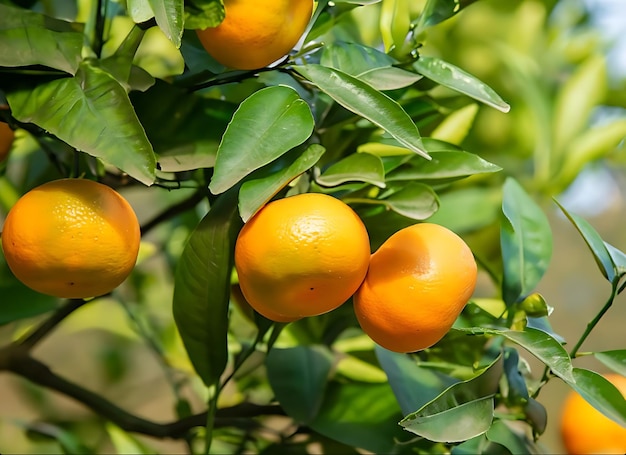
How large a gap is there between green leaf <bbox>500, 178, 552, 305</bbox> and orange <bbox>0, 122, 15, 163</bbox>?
456 mm

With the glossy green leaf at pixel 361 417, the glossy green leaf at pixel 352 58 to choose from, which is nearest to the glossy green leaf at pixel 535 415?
the glossy green leaf at pixel 361 417

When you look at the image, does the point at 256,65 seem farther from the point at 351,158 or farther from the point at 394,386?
the point at 394,386

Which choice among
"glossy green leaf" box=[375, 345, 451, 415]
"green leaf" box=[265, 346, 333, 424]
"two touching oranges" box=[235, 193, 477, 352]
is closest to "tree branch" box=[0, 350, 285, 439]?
"green leaf" box=[265, 346, 333, 424]

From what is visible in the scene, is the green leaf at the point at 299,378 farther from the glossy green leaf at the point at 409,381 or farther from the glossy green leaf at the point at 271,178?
the glossy green leaf at the point at 271,178

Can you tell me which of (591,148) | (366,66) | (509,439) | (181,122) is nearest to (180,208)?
(181,122)

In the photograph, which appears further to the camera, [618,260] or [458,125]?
[458,125]

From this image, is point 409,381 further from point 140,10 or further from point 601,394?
point 140,10

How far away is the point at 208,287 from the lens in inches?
25.3

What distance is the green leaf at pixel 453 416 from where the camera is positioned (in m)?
0.55

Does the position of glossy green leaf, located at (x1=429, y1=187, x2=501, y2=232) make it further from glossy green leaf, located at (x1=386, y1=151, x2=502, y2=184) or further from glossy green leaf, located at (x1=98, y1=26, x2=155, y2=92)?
glossy green leaf, located at (x1=98, y1=26, x2=155, y2=92)

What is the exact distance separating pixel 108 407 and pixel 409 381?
0.34 metres

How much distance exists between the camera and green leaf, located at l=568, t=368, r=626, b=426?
0.60m

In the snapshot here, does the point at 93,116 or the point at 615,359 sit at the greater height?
the point at 93,116

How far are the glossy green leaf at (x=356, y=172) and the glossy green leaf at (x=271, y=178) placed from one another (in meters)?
0.04
